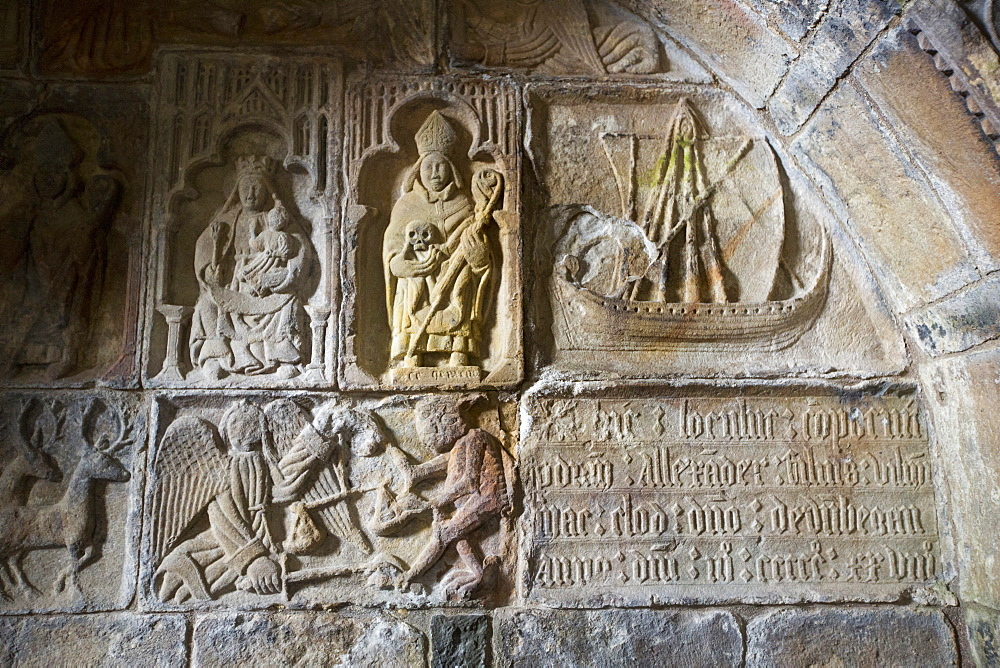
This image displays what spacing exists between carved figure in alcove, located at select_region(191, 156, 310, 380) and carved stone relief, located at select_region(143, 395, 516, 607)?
0.20 metres

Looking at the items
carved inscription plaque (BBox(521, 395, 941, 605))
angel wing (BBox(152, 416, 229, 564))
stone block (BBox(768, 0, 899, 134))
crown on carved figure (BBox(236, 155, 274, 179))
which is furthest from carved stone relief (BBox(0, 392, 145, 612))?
stone block (BBox(768, 0, 899, 134))

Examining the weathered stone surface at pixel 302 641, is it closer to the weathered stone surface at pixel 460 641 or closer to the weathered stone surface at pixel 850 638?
the weathered stone surface at pixel 460 641

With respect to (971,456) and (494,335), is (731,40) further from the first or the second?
(971,456)

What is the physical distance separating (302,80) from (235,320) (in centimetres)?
127

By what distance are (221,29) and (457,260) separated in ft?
5.59

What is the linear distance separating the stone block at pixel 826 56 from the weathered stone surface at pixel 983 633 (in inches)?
95.9

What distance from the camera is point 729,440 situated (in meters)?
3.62

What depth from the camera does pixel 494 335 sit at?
148 inches

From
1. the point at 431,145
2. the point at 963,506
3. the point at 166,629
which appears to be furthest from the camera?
the point at 431,145

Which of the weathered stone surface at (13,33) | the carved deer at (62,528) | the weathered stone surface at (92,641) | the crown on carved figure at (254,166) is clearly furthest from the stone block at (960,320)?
the weathered stone surface at (13,33)

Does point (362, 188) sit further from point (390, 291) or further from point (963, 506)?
point (963, 506)

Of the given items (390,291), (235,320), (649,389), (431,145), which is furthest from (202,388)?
(649,389)

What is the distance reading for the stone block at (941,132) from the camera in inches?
121

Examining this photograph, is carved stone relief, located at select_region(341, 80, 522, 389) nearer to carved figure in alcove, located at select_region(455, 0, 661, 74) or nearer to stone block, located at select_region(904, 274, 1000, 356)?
carved figure in alcove, located at select_region(455, 0, 661, 74)
